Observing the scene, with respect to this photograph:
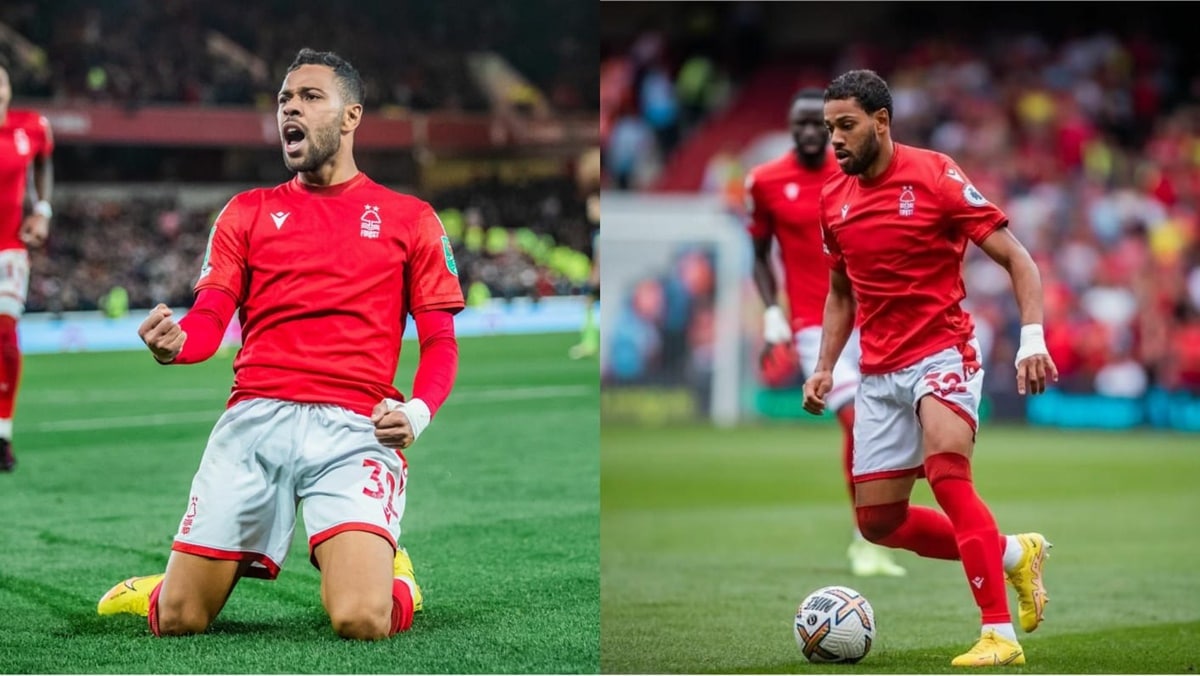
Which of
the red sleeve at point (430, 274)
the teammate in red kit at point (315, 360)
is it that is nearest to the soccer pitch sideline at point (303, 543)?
the teammate in red kit at point (315, 360)

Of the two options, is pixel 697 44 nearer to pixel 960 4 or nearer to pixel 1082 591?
pixel 960 4

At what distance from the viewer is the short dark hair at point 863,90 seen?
5562mm

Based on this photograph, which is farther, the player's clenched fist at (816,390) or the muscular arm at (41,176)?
the muscular arm at (41,176)

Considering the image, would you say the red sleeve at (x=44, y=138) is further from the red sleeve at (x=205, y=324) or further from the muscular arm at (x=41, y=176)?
the red sleeve at (x=205, y=324)

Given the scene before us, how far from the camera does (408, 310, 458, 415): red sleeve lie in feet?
17.1

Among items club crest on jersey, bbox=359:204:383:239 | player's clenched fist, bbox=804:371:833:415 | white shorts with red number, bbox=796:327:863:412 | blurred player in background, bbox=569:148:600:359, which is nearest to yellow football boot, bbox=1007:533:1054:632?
player's clenched fist, bbox=804:371:833:415

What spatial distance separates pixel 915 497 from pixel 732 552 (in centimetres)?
330

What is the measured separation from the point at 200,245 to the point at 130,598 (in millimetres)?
27310

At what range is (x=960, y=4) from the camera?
27312 mm

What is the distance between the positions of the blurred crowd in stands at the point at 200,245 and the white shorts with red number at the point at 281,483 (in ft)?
67.9

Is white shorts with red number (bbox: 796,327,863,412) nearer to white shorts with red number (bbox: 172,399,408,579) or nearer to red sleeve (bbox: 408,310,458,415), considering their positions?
red sleeve (bbox: 408,310,458,415)

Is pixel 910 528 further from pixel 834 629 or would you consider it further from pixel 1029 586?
pixel 834 629

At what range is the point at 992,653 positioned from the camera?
5.25 m

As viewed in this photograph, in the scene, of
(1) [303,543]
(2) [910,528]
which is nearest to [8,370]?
(1) [303,543]
